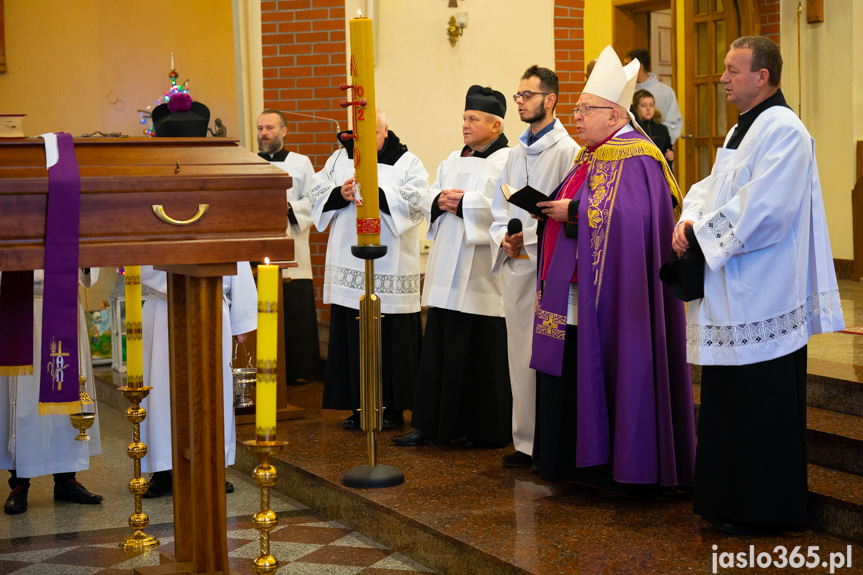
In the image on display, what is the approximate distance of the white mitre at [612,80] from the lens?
4.41 m

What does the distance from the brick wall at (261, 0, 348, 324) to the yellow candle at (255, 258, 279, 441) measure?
5.56 m

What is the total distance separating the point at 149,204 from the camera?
2.53 metres

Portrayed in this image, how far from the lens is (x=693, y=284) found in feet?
12.6

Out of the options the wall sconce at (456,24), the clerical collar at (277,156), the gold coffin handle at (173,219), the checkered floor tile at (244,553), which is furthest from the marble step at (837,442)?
the wall sconce at (456,24)

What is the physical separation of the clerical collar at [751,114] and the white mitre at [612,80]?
0.62m

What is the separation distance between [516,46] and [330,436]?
4017mm

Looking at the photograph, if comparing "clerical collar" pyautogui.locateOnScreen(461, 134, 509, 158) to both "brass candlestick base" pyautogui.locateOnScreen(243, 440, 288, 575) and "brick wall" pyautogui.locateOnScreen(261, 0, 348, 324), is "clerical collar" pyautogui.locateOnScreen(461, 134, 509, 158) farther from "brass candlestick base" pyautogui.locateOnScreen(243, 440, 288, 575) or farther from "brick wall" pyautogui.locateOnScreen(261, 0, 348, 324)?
"brass candlestick base" pyautogui.locateOnScreen(243, 440, 288, 575)

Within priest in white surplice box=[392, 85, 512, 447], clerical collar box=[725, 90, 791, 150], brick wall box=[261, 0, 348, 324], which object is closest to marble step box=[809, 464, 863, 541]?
clerical collar box=[725, 90, 791, 150]

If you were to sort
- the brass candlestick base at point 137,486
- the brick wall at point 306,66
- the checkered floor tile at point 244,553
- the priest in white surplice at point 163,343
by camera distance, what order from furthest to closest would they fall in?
1. the brick wall at point 306,66
2. the priest in white surplice at point 163,343
3. the checkered floor tile at point 244,553
4. the brass candlestick base at point 137,486

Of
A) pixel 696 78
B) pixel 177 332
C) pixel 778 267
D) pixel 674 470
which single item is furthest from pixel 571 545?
pixel 696 78

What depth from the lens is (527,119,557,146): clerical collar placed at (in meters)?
5.00

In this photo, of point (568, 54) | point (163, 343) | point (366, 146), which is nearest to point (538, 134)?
point (366, 146)

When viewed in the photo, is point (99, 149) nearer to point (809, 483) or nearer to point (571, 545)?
point (571, 545)

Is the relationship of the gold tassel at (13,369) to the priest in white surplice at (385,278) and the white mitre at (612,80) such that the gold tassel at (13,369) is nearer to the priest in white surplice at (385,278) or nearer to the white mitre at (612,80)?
the white mitre at (612,80)
